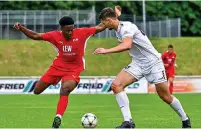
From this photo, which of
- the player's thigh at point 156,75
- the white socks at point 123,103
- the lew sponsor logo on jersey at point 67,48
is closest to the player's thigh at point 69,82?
the lew sponsor logo on jersey at point 67,48

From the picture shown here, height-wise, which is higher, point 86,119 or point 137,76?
point 137,76

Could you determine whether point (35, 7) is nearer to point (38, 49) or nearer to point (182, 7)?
point (38, 49)

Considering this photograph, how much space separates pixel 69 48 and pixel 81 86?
22030 mm

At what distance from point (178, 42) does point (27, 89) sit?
19.1 meters

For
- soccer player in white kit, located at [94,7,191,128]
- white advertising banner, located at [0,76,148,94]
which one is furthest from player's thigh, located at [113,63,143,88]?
white advertising banner, located at [0,76,148,94]

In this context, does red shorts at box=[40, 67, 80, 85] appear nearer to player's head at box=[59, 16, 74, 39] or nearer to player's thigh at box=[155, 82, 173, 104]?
player's head at box=[59, 16, 74, 39]

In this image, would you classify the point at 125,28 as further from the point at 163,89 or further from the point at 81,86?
the point at 81,86

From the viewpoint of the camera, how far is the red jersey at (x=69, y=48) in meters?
15.1

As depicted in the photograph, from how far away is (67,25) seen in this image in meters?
14.8

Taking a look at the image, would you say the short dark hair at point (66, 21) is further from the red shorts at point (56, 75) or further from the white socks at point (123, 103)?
the white socks at point (123, 103)

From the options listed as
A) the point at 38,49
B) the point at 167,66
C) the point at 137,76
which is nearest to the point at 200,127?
the point at 137,76

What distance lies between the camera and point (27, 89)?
3672cm

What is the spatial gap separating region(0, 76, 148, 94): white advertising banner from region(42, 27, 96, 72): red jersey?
21.5 meters

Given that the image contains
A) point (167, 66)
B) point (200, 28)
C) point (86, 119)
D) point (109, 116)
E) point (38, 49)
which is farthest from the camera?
point (200, 28)
